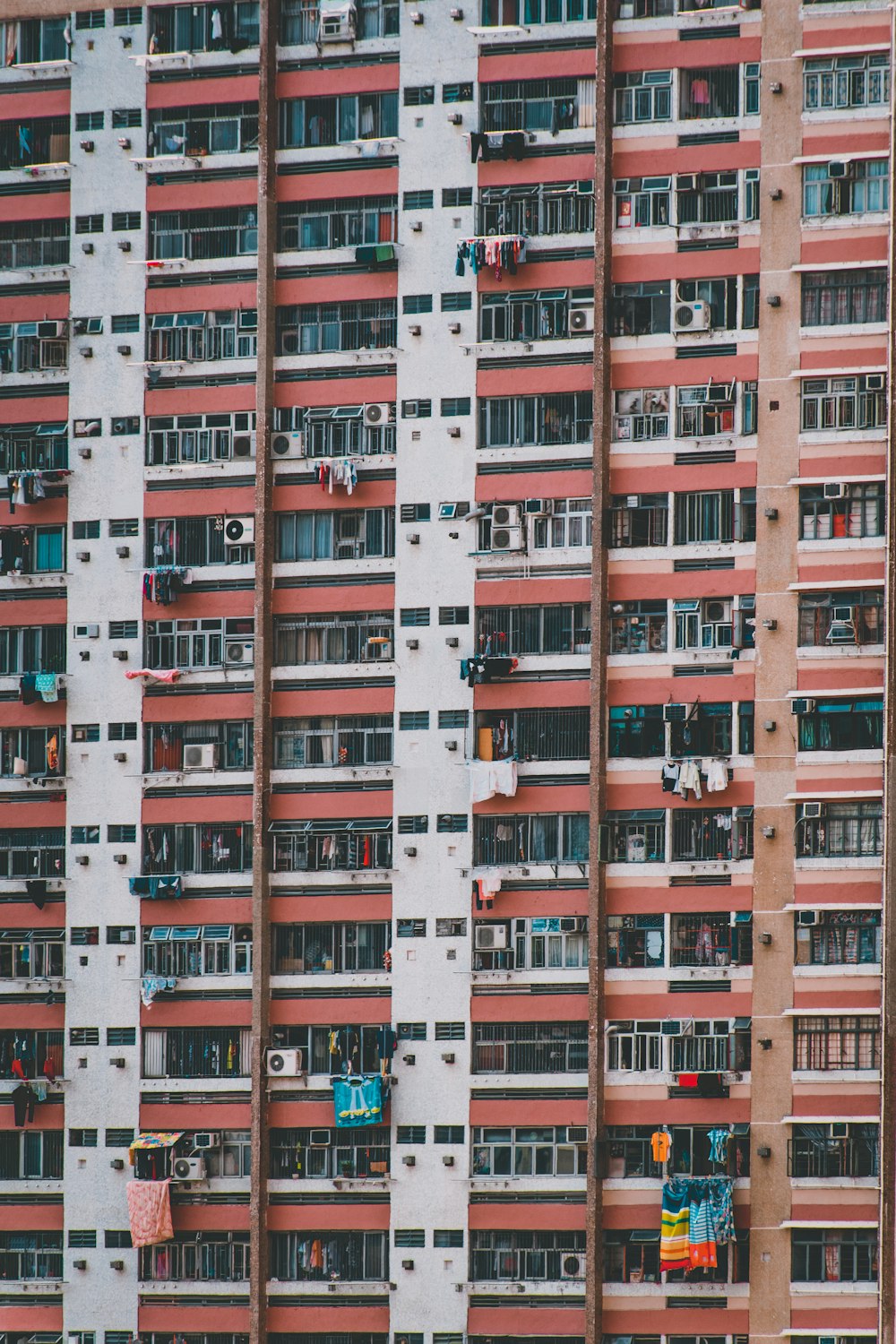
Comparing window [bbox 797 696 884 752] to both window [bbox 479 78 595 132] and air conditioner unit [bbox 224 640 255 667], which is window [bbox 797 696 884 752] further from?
window [bbox 479 78 595 132]

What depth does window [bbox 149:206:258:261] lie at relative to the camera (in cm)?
4756

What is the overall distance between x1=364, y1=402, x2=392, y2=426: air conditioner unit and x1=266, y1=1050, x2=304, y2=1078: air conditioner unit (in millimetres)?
16218

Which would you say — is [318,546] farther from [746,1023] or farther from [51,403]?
[746,1023]

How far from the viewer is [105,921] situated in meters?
46.8

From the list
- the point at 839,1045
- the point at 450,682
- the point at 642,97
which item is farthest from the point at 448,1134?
the point at 642,97

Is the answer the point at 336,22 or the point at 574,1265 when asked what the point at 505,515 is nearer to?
the point at 336,22

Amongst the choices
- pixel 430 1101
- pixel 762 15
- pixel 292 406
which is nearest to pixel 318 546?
pixel 292 406

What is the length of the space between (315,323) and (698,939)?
18.7m

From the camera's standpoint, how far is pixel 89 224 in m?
47.9

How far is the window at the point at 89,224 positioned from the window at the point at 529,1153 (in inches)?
1001

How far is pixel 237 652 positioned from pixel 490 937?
386 inches

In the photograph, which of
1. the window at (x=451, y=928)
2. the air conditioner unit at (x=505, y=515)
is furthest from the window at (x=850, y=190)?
the window at (x=451, y=928)

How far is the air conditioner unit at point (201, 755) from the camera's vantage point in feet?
153

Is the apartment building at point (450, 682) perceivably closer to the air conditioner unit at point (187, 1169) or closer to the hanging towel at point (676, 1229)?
the air conditioner unit at point (187, 1169)
